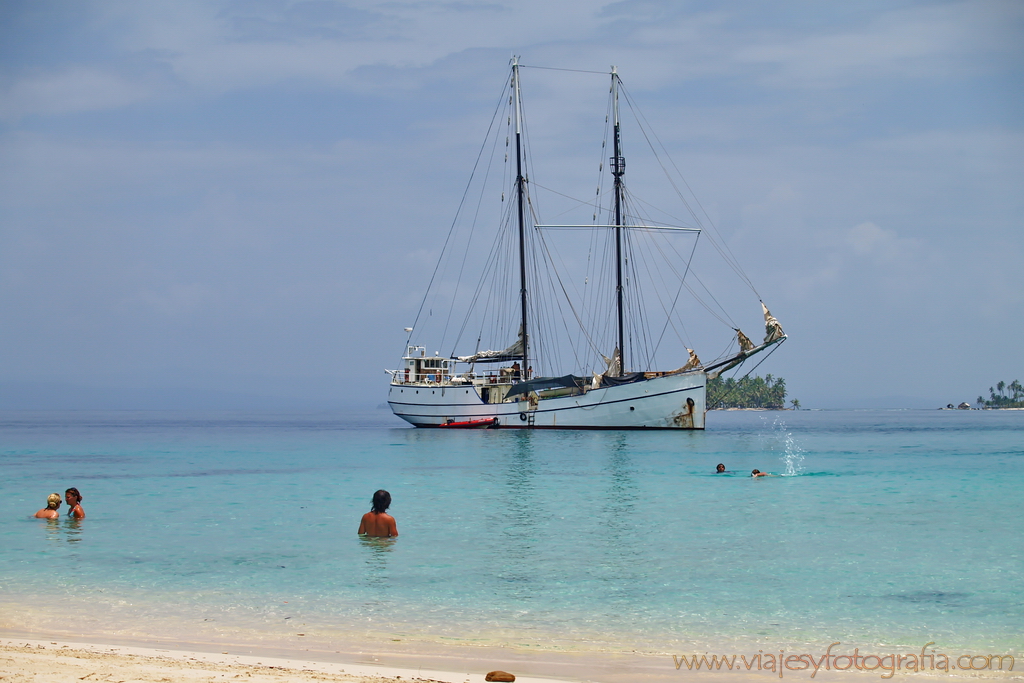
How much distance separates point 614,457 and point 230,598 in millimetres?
33777

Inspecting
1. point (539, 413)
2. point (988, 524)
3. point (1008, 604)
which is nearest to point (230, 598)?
point (1008, 604)

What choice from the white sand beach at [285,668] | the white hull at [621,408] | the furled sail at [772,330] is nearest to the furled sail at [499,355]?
the white hull at [621,408]

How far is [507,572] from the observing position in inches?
631

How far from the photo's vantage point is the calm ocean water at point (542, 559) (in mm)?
12289

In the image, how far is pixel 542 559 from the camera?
17297 millimetres

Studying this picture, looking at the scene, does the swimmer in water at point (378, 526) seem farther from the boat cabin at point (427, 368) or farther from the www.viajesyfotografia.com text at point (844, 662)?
the boat cabin at point (427, 368)

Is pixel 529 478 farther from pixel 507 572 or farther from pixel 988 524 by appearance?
pixel 507 572

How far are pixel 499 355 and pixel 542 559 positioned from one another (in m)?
57.5

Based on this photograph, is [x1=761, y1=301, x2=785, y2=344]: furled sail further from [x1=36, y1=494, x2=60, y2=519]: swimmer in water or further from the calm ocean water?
[x1=36, y1=494, x2=60, y2=519]: swimmer in water

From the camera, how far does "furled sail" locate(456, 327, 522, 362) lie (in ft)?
240

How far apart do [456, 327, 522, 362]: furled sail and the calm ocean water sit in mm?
35657

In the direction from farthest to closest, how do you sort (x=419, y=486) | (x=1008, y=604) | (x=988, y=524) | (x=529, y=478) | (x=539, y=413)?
(x=539, y=413)
(x=529, y=478)
(x=419, y=486)
(x=988, y=524)
(x=1008, y=604)

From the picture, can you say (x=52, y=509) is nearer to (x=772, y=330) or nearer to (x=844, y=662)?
(x=844, y=662)

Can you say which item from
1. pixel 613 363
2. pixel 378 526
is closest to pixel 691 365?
pixel 613 363
